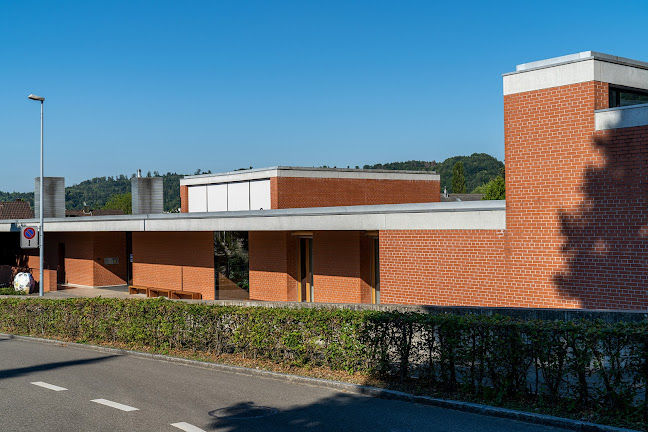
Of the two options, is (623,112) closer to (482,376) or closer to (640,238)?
(640,238)

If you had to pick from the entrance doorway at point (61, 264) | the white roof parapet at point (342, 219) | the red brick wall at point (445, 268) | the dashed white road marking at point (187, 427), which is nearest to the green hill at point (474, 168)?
the entrance doorway at point (61, 264)

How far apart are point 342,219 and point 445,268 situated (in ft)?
12.8

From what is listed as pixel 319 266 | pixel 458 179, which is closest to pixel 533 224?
pixel 319 266

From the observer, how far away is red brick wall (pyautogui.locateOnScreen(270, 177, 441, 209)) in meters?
28.2

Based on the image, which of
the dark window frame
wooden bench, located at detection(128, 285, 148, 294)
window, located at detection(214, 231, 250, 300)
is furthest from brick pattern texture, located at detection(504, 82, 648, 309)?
wooden bench, located at detection(128, 285, 148, 294)

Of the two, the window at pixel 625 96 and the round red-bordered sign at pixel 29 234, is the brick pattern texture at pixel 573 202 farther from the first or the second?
the round red-bordered sign at pixel 29 234

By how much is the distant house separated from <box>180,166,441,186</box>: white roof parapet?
3263cm

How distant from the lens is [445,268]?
55.1 ft

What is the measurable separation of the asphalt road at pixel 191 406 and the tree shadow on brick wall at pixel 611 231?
6812 mm

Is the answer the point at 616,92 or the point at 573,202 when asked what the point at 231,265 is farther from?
the point at 616,92

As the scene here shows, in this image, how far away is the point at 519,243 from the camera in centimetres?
1540

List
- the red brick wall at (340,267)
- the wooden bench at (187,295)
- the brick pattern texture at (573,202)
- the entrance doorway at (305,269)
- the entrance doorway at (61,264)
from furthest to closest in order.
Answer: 1. the entrance doorway at (61,264)
2. the wooden bench at (187,295)
3. the entrance doorway at (305,269)
4. the red brick wall at (340,267)
5. the brick pattern texture at (573,202)

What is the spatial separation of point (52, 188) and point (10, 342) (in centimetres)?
2160

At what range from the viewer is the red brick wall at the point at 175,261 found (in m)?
27.6
